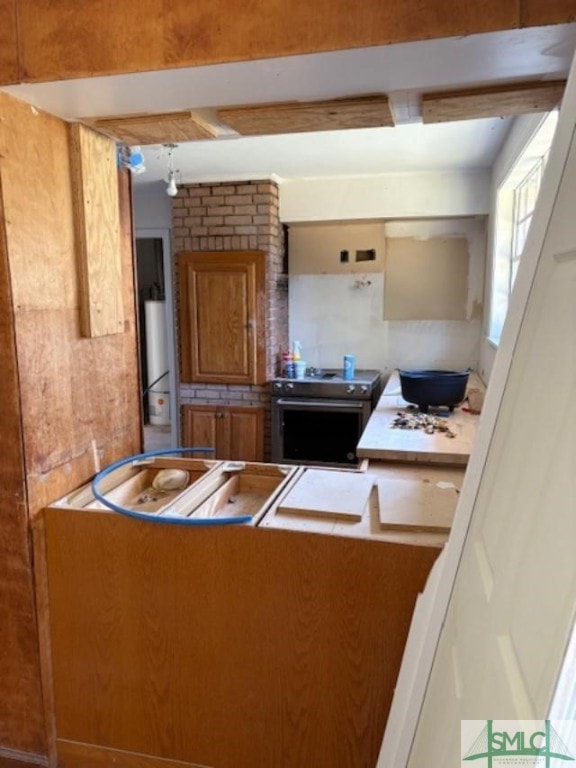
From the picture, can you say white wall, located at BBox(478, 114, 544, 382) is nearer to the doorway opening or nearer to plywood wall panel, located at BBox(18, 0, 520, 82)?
plywood wall panel, located at BBox(18, 0, 520, 82)

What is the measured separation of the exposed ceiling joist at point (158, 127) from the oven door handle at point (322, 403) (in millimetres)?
2484

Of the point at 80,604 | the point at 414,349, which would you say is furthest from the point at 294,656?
the point at 414,349

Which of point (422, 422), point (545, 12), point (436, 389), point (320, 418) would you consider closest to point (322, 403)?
point (320, 418)

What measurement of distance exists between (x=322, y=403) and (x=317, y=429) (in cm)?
21

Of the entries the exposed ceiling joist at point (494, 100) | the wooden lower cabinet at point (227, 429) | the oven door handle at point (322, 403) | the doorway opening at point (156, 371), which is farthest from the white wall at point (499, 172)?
the doorway opening at point (156, 371)

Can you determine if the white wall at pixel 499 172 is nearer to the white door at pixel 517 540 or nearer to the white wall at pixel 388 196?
the white wall at pixel 388 196

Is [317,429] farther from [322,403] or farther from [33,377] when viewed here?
[33,377]

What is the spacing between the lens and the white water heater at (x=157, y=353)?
5492 mm

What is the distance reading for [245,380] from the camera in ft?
13.8

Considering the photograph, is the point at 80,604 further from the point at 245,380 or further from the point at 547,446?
the point at 245,380

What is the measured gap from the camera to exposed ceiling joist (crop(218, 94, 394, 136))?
4.76ft

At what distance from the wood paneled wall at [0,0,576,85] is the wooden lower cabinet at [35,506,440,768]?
118cm

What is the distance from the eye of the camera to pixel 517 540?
0.83 m
